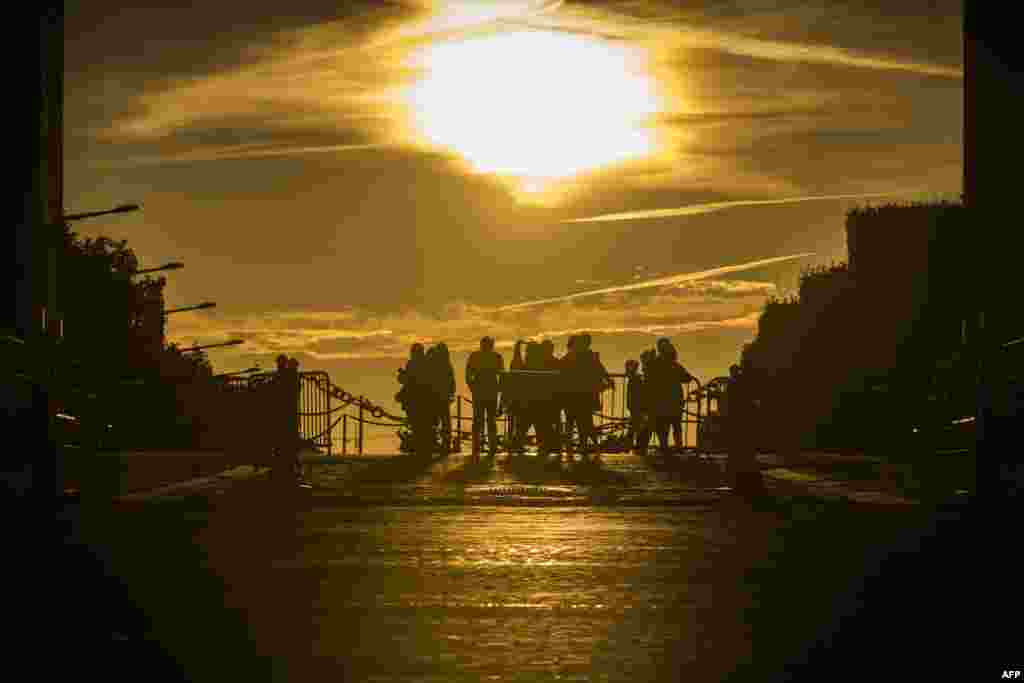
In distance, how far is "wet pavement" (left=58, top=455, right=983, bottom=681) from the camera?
9195mm

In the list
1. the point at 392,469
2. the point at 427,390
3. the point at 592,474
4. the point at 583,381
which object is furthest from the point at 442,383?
the point at 592,474

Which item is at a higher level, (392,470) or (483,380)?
(483,380)

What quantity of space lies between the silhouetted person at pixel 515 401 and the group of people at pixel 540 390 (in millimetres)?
21

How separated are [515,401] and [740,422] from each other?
36.9 ft

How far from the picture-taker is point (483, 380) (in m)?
33.5

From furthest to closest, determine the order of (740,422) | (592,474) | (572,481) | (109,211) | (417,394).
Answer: (109,211)
(417,394)
(592,474)
(572,481)
(740,422)

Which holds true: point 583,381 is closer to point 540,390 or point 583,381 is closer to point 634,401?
point 540,390


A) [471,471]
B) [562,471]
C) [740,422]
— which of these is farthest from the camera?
[562,471]

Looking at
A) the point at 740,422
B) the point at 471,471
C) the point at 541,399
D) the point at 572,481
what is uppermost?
the point at 541,399

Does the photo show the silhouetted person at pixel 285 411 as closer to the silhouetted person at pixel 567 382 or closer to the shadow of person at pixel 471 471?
the shadow of person at pixel 471 471

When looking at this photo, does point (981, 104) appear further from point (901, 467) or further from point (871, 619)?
point (901, 467)

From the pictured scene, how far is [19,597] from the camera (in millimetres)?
11281

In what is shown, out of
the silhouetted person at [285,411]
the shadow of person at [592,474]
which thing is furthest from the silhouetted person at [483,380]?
the silhouetted person at [285,411]

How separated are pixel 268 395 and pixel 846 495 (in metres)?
7.53
